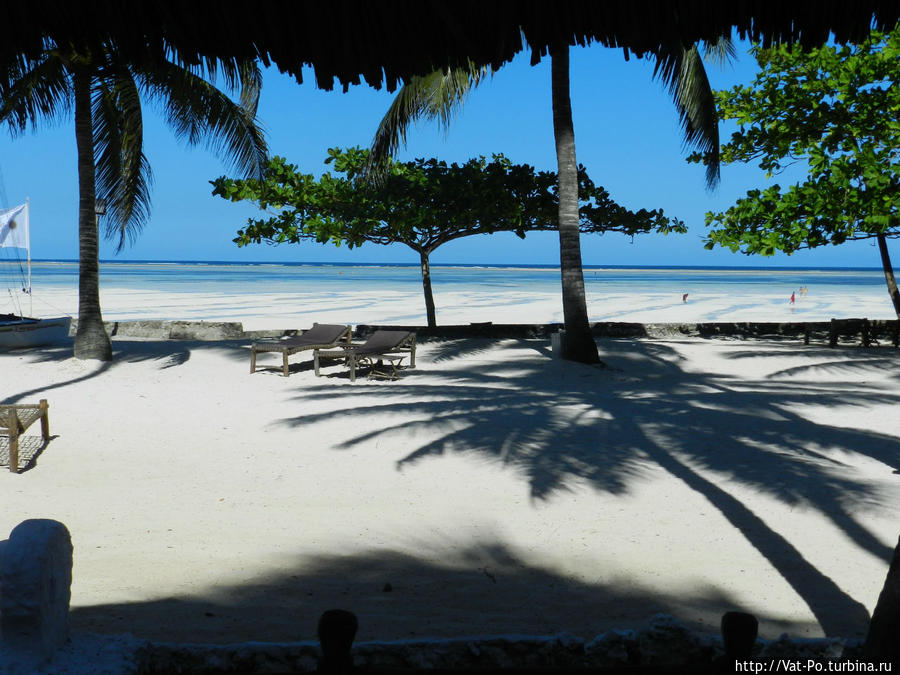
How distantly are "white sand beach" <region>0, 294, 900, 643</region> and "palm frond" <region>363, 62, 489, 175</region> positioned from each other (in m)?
5.39

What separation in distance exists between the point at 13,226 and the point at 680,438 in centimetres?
1401

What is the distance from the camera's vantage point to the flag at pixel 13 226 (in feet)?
50.5

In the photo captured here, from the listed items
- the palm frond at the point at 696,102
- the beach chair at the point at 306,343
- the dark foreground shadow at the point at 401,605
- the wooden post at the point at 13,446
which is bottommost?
the dark foreground shadow at the point at 401,605

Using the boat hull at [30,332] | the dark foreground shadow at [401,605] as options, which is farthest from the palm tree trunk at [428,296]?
the dark foreground shadow at [401,605]

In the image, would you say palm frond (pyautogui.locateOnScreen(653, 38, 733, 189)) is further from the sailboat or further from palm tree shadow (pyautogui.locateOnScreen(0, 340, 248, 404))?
the sailboat

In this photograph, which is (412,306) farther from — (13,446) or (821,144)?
(13,446)

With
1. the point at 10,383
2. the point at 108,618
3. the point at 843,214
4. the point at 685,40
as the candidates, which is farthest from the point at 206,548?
the point at 843,214

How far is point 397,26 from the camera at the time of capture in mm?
2990

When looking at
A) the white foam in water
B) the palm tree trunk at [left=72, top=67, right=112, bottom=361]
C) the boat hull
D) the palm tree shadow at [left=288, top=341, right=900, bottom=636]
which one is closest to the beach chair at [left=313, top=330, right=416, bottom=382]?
the palm tree shadow at [left=288, top=341, right=900, bottom=636]

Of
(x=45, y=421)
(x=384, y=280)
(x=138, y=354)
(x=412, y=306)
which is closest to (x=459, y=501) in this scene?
(x=45, y=421)

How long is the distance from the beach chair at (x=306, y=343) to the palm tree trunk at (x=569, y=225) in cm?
389

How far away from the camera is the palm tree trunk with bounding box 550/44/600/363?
42.3 feet

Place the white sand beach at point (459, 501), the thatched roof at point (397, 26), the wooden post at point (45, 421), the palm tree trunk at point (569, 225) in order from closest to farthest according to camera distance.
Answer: the thatched roof at point (397, 26) → the white sand beach at point (459, 501) → the wooden post at point (45, 421) → the palm tree trunk at point (569, 225)

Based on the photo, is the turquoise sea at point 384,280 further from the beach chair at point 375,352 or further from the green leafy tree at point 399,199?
the beach chair at point 375,352
